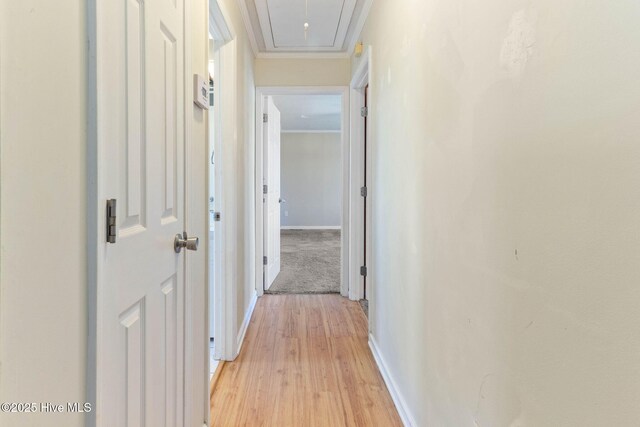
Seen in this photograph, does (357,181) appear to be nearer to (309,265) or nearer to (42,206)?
(309,265)

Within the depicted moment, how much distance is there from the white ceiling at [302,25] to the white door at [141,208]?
5.05 feet

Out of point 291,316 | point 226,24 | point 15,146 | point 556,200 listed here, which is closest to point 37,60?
point 15,146

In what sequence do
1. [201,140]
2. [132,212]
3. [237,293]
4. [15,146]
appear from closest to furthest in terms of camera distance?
[15,146] < [132,212] < [201,140] < [237,293]

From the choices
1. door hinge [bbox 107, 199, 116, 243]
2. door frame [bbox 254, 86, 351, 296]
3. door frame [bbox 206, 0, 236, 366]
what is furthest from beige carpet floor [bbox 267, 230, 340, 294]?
door hinge [bbox 107, 199, 116, 243]

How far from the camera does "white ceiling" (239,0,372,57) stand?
2.48 meters

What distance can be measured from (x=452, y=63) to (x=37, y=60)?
1.06 metres

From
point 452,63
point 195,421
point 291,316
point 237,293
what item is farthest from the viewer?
point 291,316

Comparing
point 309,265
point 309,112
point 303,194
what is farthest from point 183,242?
point 303,194

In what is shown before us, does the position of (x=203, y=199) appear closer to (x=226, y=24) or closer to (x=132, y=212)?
(x=132, y=212)

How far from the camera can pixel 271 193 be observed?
368cm

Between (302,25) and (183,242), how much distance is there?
7.42 feet

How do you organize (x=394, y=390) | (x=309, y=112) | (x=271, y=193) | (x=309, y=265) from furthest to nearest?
(x=309, y=112), (x=309, y=265), (x=271, y=193), (x=394, y=390)

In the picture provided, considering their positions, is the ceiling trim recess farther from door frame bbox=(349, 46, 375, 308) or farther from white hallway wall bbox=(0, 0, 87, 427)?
white hallway wall bbox=(0, 0, 87, 427)

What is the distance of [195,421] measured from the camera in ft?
4.47
